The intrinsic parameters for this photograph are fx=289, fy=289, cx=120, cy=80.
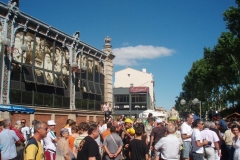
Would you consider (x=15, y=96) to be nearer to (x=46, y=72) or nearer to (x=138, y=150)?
(x=46, y=72)

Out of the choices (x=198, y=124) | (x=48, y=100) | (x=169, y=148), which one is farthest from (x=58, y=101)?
(x=169, y=148)

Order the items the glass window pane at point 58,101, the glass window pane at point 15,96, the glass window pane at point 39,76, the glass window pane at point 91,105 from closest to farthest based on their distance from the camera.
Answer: the glass window pane at point 15,96
the glass window pane at point 39,76
the glass window pane at point 58,101
the glass window pane at point 91,105

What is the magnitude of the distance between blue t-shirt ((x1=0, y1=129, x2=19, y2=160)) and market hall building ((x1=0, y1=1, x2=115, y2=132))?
799 cm

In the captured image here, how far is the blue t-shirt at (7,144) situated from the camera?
7477 millimetres

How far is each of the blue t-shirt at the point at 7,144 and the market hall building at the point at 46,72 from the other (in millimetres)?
7993

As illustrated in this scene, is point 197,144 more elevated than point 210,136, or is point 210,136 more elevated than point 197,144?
point 210,136

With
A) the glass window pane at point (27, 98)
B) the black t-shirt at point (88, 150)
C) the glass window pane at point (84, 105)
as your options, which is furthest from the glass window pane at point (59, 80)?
the black t-shirt at point (88, 150)

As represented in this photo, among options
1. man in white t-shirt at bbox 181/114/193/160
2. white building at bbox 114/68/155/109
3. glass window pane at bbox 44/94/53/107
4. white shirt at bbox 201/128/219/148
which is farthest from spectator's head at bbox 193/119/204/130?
white building at bbox 114/68/155/109

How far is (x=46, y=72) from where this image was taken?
69.5 ft

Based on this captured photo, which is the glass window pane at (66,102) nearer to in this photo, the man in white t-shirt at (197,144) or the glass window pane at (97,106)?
the glass window pane at (97,106)

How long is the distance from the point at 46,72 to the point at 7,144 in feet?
46.1

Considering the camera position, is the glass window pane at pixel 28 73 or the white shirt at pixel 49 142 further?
the glass window pane at pixel 28 73

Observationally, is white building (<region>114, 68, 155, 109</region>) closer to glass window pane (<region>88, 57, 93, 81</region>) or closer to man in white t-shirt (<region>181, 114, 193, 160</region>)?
glass window pane (<region>88, 57, 93, 81</region>)

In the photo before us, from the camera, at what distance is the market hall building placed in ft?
57.7
